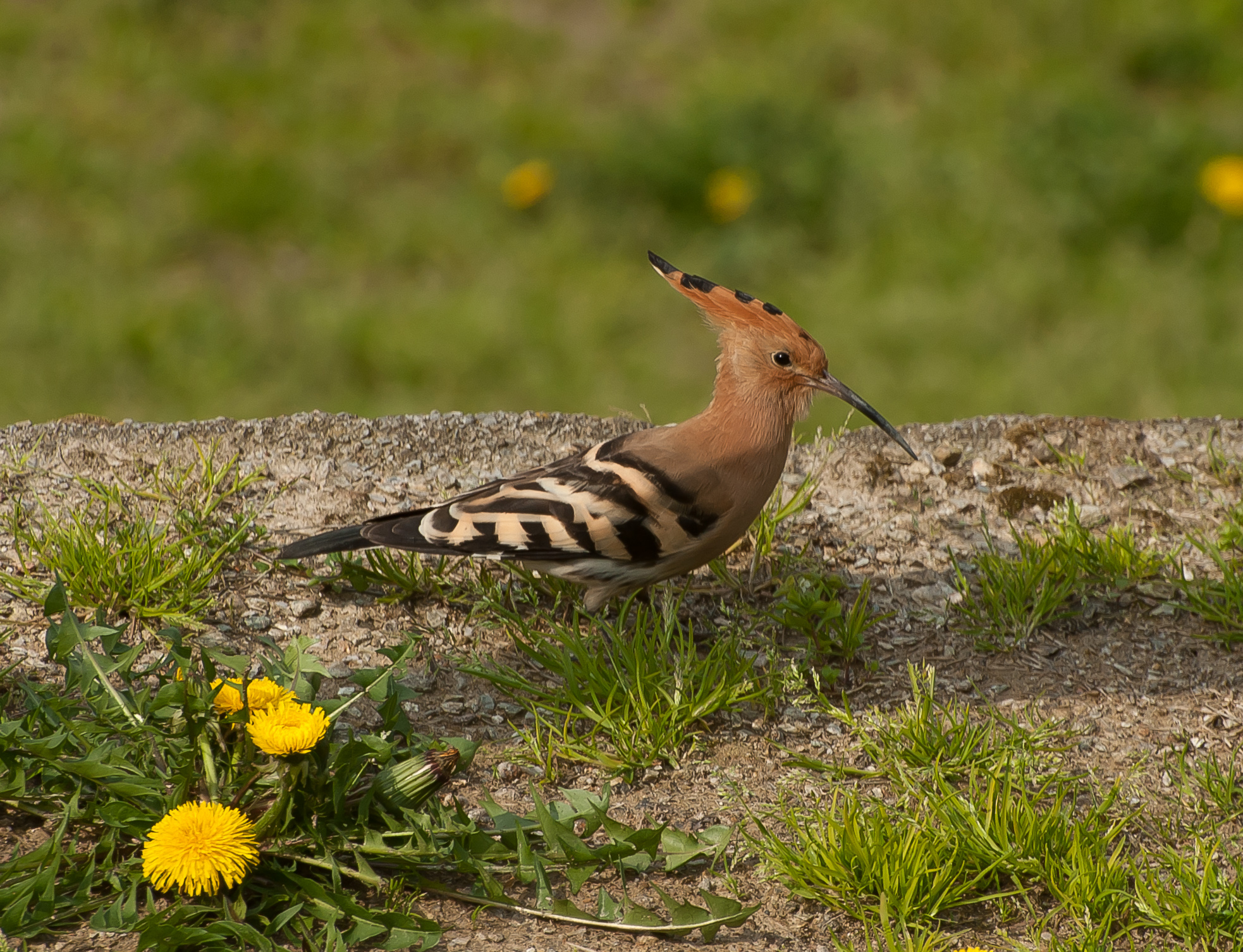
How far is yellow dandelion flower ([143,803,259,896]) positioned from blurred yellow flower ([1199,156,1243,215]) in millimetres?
6319

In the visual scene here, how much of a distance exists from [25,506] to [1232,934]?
3.31m

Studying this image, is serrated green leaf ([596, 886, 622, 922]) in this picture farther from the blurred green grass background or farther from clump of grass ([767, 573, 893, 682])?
the blurred green grass background

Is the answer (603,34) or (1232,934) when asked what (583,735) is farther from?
(603,34)

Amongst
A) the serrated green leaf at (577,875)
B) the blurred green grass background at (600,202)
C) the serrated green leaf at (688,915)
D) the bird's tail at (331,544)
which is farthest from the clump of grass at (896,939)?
the blurred green grass background at (600,202)

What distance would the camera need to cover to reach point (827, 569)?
13.1 ft

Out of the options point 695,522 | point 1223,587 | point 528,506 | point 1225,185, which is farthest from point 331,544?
point 1225,185

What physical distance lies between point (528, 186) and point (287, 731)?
5213mm

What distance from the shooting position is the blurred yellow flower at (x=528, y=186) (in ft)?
23.9

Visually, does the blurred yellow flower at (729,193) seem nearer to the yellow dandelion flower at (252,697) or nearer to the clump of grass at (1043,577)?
the clump of grass at (1043,577)

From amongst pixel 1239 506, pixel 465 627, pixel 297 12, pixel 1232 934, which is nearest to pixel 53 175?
pixel 297 12

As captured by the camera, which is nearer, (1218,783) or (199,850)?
(199,850)

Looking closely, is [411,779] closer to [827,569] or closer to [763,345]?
[763,345]

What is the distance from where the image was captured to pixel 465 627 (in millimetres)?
3666

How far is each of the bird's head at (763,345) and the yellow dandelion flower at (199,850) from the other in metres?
1.78
